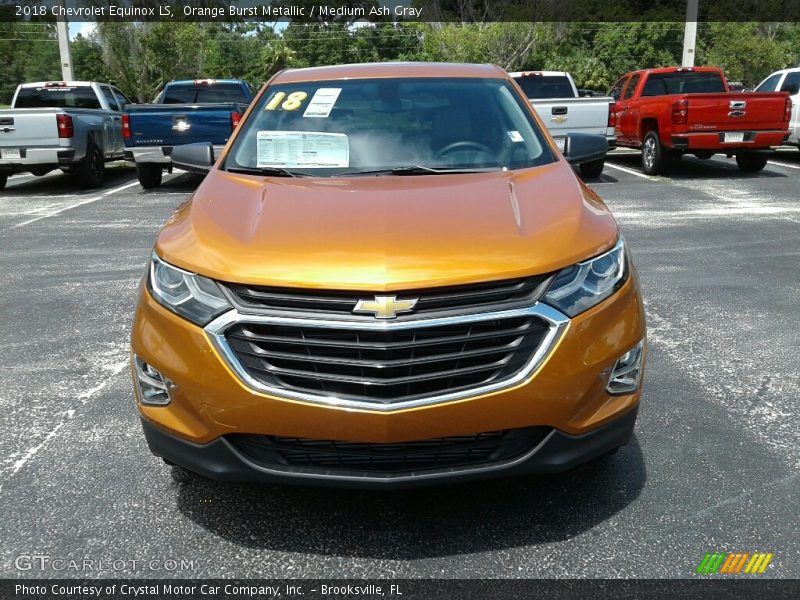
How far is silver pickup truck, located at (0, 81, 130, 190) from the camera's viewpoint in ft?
40.8

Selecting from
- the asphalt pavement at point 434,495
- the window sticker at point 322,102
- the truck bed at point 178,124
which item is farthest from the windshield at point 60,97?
the window sticker at point 322,102

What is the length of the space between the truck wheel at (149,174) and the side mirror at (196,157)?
28.5 feet

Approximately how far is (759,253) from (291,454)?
608 centimetres

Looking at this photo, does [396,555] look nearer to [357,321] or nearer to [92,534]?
[357,321]

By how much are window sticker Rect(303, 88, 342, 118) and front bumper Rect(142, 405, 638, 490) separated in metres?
2.02

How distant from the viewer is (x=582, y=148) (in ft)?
14.8

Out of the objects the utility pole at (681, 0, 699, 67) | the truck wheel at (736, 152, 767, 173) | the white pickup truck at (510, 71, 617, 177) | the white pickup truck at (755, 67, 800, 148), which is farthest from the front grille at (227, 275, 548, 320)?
the utility pole at (681, 0, 699, 67)

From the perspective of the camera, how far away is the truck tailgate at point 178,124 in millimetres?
12234

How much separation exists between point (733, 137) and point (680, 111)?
949mm

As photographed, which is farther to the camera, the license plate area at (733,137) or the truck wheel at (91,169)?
the truck wheel at (91,169)

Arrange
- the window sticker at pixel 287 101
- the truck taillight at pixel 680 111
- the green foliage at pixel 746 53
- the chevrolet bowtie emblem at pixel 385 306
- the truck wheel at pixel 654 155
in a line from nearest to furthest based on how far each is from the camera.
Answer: the chevrolet bowtie emblem at pixel 385 306 → the window sticker at pixel 287 101 → the truck taillight at pixel 680 111 → the truck wheel at pixel 654 155 → the green foliage at pixel 746 53

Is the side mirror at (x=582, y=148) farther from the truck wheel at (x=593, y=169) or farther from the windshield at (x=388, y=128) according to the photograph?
the truck wheel at (x=593, y=169)

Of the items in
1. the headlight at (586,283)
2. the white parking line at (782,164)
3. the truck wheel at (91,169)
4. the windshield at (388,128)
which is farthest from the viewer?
the white parking line at (782,164)

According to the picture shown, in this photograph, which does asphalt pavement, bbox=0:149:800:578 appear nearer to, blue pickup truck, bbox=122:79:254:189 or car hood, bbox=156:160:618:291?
car hood, bbox=156:160:618:291
